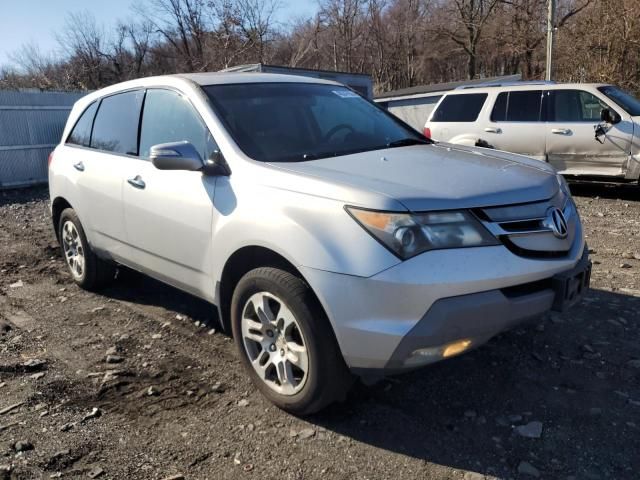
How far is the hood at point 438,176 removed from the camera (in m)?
2.57

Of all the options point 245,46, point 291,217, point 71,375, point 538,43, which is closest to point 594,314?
point 291,217

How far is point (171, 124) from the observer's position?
3773 millimetres

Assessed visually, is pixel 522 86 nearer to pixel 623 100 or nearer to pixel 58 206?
pixel 623 100

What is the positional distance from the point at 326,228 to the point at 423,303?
1.82ft

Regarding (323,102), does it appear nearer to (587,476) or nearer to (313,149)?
(313,149)

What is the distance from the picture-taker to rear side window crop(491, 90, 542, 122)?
9562mm

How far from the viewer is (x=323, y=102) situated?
3922 mm

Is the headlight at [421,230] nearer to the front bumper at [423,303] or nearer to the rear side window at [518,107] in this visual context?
the front bumper at [423,303]

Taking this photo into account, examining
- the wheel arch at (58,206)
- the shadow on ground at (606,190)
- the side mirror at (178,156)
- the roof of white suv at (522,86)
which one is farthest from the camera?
the roof of white suv at (522,86)

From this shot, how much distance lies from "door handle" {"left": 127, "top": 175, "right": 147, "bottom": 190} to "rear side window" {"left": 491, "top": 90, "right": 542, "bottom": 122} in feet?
25.1

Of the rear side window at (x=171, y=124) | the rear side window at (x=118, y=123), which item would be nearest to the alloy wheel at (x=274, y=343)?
the rear side window at (x=171, y=124)

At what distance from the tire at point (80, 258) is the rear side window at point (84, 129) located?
2.02 ft

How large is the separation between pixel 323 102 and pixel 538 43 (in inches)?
1480

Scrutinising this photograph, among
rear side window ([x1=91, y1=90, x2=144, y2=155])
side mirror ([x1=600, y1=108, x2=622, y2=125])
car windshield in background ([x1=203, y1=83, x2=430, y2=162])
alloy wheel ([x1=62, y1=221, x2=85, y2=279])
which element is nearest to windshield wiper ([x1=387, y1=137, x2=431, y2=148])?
car windshield in background ([x1=203, y1=83, x2=430, y2=162])
